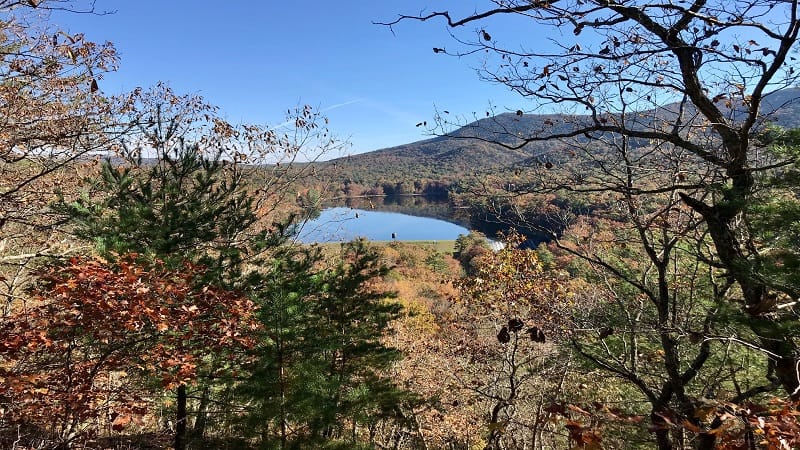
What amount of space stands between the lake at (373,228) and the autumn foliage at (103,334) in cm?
498

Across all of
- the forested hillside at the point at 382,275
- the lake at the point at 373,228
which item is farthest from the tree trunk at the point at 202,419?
the lake at the point at 373,228

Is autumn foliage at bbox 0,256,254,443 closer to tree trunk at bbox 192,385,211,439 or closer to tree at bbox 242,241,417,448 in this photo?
tree at bbox 242,241,417,448

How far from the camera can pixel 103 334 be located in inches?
152

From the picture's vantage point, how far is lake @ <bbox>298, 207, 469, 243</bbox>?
38.1 feet

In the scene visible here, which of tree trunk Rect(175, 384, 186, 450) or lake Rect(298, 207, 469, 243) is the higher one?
lake Rect(298, 207, 469, 243)

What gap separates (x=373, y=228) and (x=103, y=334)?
72979 mm

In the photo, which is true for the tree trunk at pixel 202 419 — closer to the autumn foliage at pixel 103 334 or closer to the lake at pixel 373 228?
the autumn foliage at pixel 103 334

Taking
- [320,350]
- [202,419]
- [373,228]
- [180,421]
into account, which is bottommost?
[202,419]

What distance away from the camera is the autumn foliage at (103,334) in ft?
11.8

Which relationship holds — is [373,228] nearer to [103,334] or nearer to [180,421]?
[180,421]

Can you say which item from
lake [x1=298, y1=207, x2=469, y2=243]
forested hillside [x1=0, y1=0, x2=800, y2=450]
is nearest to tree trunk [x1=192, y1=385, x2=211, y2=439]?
forested hillside [x1=0, y1=0, x2=800, y2=450]

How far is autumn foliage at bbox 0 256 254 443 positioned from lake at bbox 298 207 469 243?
4976mm

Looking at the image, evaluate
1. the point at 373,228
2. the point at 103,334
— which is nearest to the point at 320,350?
the point at 103,334

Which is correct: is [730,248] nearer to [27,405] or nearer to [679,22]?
[679,22]
